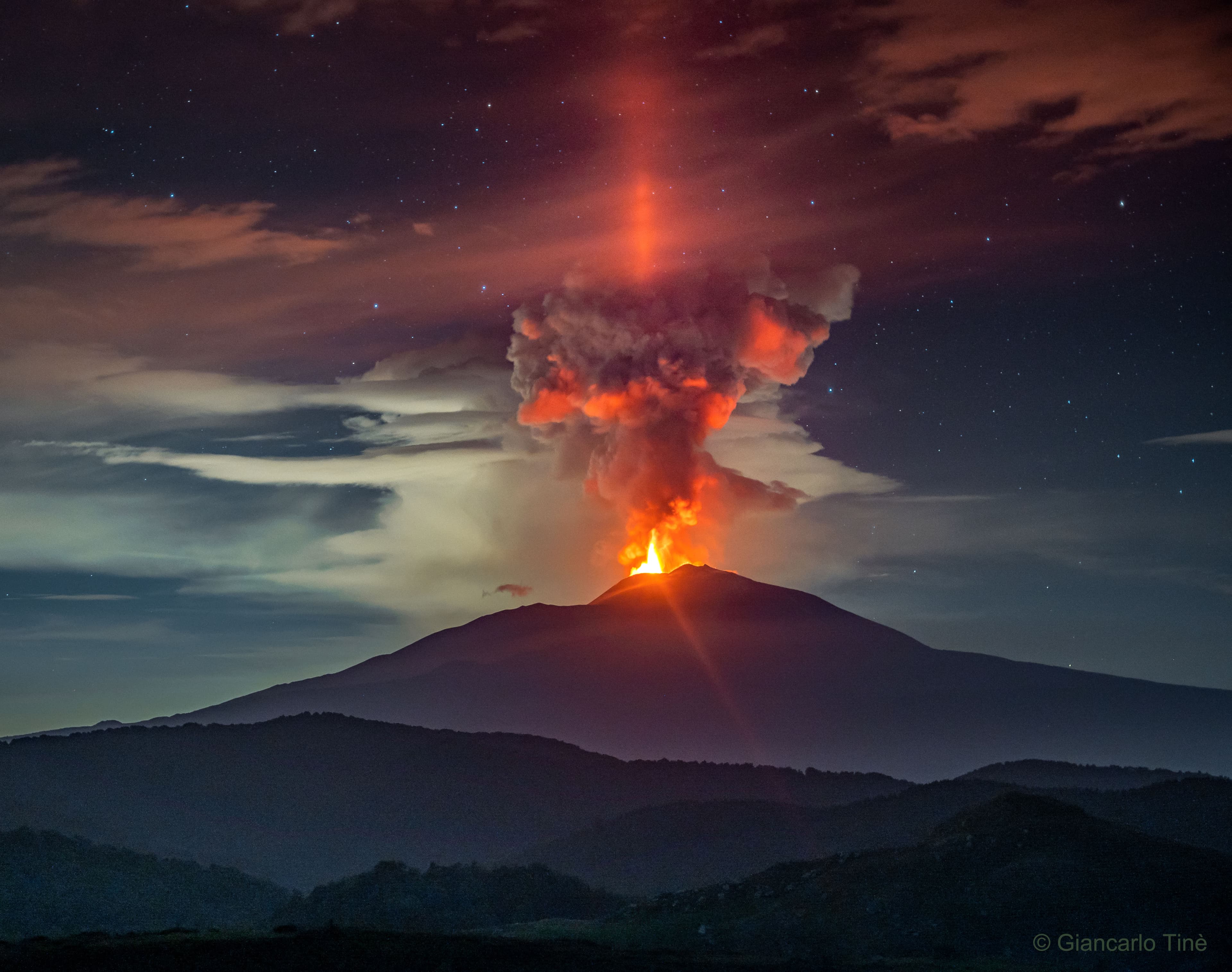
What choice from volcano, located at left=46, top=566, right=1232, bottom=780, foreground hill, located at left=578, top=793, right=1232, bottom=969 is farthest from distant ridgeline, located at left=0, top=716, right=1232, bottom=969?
volcano, located at left=46, top=566, right=1232, bottom=780

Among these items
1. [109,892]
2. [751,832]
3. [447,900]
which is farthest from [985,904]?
[751,832]

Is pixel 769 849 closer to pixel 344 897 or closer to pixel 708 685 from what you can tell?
pixel 344 897

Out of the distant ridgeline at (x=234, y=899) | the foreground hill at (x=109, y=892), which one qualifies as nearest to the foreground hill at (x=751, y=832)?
the distant ridgeline at (x=234, y=899)

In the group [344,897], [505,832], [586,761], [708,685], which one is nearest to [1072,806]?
[344,897]

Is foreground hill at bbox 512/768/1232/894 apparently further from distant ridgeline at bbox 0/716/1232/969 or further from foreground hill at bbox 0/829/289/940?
foreground hill at bbox 0/829/289/940

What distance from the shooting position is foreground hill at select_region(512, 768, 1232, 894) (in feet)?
237

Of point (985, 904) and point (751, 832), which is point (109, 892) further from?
point (985, 904)

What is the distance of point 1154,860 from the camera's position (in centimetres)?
4125

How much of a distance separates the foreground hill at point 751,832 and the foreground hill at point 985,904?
23.1 metres

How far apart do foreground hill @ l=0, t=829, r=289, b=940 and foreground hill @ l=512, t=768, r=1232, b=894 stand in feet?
65.7

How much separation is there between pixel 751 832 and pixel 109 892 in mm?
38364

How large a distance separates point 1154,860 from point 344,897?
3427 cm

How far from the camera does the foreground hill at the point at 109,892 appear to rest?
194ft

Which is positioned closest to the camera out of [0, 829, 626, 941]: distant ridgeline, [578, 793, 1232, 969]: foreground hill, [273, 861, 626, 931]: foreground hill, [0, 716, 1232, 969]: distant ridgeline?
[578, 793, 1232, 969]: foreground hill
